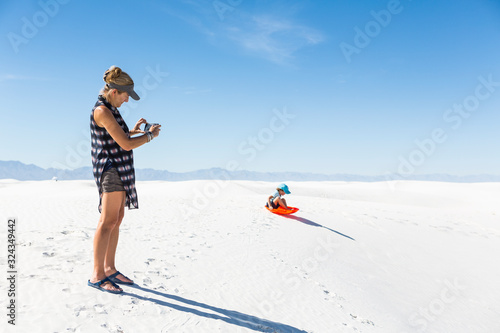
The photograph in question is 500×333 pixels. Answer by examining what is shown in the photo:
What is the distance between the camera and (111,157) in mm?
3197

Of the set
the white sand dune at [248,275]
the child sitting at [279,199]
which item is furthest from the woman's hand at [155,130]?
the child sitting at [279,199]

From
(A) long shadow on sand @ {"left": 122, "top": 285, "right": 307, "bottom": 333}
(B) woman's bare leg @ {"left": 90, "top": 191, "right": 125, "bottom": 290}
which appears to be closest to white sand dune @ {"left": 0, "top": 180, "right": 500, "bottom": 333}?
(A) long shadow on sand @ {"left": 122, "top": 285, "right": 307, "bottom": 333}

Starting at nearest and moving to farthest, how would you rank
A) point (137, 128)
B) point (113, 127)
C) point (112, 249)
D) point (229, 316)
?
1. point (113, 127)
2. point (229, 316)
3. point (112, 249)
4. point (137, 128)

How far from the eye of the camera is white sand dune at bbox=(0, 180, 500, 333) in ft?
10.3

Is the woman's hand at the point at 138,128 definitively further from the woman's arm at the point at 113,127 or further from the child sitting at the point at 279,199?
the child sitting at the point at 279,199

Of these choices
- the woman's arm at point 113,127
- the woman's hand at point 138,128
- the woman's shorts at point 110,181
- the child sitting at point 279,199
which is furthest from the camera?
the child sitting at point 279,199

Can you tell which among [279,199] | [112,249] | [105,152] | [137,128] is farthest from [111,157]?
[279,199]

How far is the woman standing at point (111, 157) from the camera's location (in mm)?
3111

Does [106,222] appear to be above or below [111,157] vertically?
below

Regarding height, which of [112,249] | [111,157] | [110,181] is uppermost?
Answer: [111,157]

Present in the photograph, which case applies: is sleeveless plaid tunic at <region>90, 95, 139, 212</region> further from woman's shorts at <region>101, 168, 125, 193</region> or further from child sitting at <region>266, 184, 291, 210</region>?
child sitting at <region>266, 184, 291, 210</region>

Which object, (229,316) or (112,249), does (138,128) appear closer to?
(112,249)

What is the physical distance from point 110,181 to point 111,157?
0.82ft

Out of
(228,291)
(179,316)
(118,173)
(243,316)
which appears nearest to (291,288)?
(228,291)
